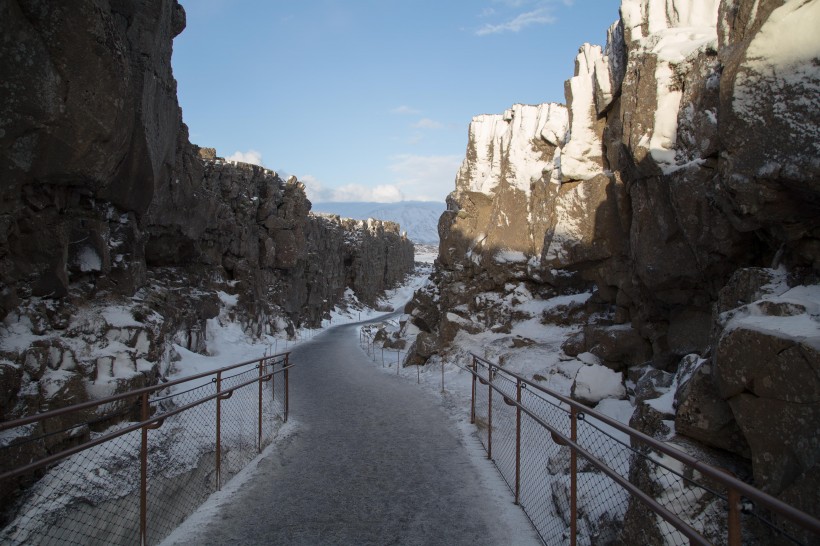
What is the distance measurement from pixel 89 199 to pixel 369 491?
10.3 metres

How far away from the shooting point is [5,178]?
28.1 feet

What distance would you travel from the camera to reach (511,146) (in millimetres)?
20703

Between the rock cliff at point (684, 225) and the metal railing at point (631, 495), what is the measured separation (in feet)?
1.49

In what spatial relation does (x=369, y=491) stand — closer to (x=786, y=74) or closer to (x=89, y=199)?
(x=786, y=74)

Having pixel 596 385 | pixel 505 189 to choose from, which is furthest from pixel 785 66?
pixel 505 189

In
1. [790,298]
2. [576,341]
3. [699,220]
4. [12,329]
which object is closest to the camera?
[790,298]

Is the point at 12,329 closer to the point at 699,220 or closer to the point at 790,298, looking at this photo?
the point at 790,298

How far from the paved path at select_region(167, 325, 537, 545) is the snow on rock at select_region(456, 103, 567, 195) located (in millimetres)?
12480

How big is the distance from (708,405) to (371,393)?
988 cm

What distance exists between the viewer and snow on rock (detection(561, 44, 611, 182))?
1593 centimetres

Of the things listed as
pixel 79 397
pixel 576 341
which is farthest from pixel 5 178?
pixel 576 341

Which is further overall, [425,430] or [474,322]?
[474,322]

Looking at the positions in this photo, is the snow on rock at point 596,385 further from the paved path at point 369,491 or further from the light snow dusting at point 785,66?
the light snow dusting at point 785,66

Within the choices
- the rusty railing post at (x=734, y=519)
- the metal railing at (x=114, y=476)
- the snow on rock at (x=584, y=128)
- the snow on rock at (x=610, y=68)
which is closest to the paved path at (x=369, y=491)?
the metal railing at (x=114, y=476)
